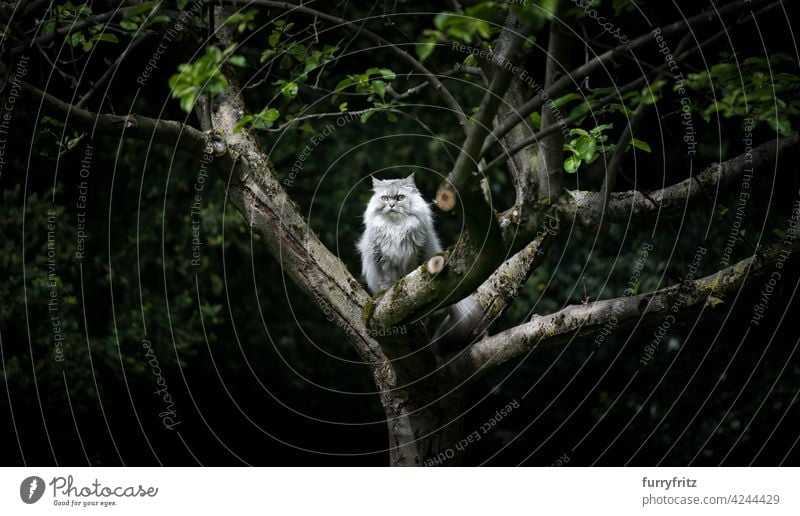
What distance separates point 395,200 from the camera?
5.63m

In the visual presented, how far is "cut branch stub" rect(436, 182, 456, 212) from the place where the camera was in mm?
3164

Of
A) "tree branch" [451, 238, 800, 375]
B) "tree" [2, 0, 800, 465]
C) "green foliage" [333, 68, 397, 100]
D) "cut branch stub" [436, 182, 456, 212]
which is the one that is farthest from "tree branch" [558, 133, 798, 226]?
"cut branch stub" [436, 182, 456, 212]

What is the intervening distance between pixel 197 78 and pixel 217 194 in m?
6.52

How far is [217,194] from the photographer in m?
9.20

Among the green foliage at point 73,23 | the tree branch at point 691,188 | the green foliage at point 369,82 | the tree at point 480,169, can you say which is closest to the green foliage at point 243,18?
the tree at point 480,169

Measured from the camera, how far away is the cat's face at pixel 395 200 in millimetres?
5547

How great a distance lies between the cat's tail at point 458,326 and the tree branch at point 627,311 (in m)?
0.30

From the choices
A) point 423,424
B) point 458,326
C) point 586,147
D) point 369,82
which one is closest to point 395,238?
point 458,326

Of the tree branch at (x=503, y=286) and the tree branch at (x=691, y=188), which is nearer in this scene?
the tree branch at (x=691, y=188)

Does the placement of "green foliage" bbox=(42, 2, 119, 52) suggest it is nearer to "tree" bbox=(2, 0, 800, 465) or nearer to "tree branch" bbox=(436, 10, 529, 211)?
"tree" bbox=(2, 0, 800, 465)

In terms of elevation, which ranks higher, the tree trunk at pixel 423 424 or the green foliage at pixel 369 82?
the green foliage at pixel 369 82

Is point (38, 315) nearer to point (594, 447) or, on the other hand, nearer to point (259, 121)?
point (259, 121)

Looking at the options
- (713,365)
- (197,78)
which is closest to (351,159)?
(713,365)

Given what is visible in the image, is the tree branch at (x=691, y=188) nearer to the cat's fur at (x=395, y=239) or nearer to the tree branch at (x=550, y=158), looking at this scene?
the tree branch at (x=550, y=158)
